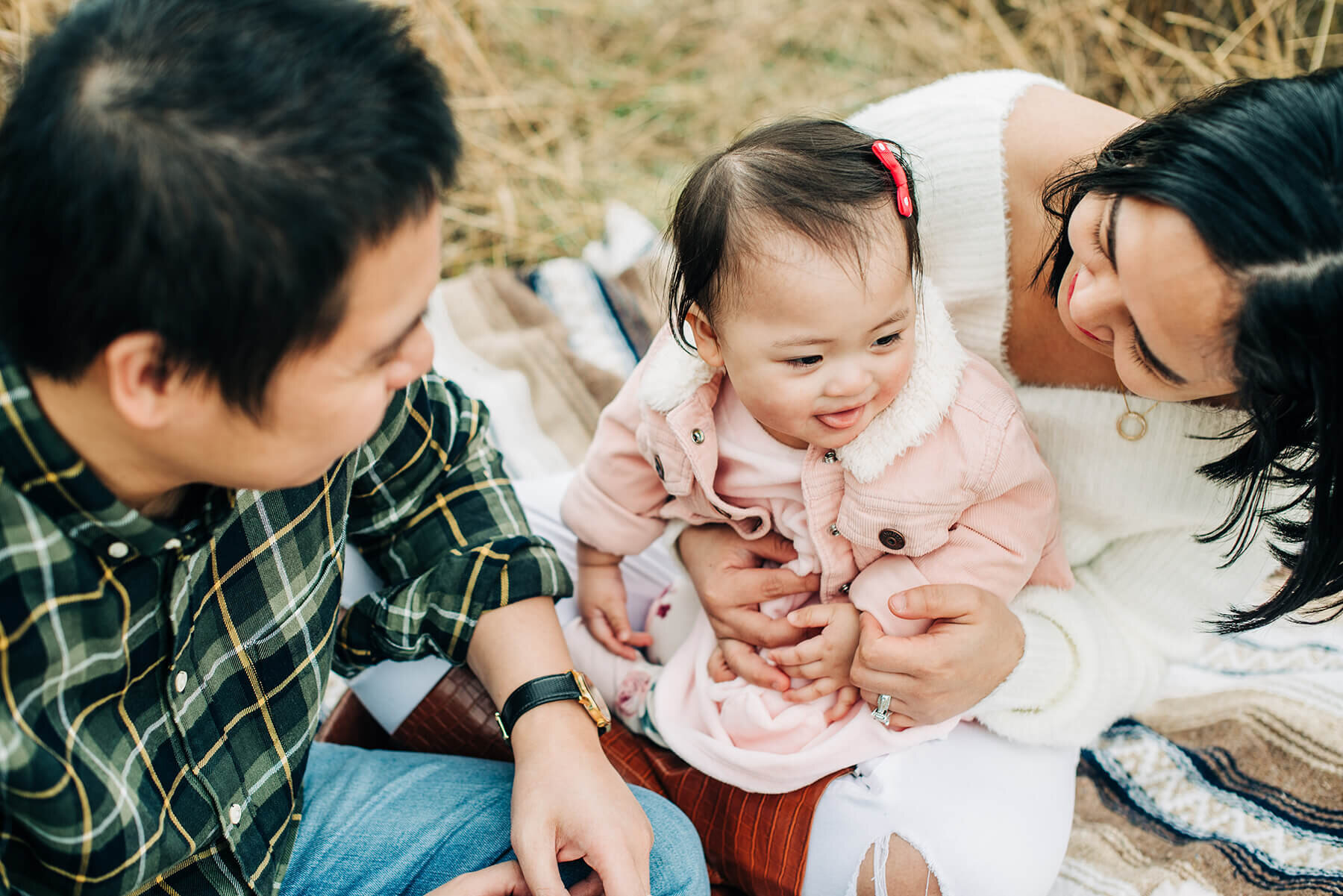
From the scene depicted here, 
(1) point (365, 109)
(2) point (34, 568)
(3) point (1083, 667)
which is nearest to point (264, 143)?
(1) point (365, 109)

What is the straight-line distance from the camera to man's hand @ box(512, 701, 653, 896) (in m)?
1.13

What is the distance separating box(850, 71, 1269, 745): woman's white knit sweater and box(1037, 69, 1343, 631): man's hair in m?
0.24

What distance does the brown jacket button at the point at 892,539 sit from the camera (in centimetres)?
126

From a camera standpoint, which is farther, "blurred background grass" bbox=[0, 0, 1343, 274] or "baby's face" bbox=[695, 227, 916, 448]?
"blurred background grass" bbox=[0, 0, 1343, 274]

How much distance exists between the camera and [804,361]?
1175 mm

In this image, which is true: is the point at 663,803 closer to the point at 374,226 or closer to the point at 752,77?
the point at 374,226

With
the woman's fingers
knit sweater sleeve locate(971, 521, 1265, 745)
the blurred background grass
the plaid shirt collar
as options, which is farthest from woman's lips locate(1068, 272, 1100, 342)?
the blurred background grass

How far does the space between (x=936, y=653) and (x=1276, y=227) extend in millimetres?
611

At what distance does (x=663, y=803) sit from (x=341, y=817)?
418mm

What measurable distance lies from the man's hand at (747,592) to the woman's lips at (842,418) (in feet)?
0.93

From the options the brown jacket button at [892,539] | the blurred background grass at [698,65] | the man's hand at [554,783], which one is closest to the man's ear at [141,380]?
the man's hand at [554,783]

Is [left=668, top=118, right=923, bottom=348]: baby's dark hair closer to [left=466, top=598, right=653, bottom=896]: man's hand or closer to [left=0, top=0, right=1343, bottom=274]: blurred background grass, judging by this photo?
[left=466, top=598, right=653, bottom=896]: man's hand

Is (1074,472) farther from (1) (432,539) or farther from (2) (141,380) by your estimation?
(2) (141,380)

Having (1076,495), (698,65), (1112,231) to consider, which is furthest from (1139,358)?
(698,65)
